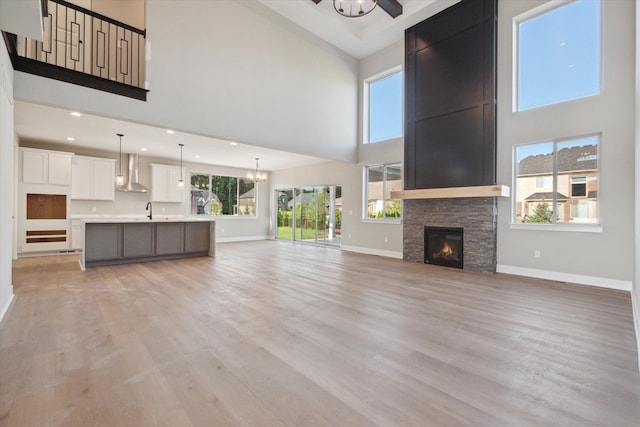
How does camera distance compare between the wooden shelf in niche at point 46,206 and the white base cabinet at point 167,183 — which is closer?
the wooden shelf in niche at point 46,206

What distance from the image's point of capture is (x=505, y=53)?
5.84 metres

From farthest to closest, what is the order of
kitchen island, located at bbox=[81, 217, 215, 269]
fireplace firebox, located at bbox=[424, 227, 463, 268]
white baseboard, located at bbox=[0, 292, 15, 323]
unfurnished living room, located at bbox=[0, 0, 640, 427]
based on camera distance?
fireplace firebox, located at bbox=[424, 227, 463, 268] → kitchen island, located at bbox=[81, 217, 215, 269] → white baseboard, located at bbox=[0, 292, 15, 323] → unfurnished living room, located at bbox=[0, 0, 640, 427]

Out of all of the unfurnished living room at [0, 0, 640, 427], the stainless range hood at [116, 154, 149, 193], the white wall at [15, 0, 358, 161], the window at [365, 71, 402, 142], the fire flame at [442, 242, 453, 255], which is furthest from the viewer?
the stainless range hood at [116, 154, 149, 193]

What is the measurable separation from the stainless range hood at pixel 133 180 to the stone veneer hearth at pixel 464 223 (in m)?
7.57

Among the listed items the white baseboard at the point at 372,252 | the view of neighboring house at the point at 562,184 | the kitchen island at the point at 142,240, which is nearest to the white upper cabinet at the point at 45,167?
the kitchen island at the point at 142,240

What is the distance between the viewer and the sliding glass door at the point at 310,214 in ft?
31.9

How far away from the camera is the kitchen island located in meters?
5.86

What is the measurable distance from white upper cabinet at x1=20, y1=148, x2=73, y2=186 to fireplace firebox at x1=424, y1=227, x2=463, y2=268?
9.23 metres

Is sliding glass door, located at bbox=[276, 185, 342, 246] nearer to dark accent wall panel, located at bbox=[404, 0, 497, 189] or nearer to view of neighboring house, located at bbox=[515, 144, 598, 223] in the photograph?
dark accent wall panel, located at bbox=[404, 0, 497, 189]

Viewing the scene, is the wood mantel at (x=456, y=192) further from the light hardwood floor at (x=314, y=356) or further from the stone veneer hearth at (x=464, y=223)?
the light hardwood floor at (x=314, y=356)

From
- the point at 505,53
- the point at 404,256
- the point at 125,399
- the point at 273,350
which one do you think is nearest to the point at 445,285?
the point at 404,256

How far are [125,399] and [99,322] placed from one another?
63.9 inches

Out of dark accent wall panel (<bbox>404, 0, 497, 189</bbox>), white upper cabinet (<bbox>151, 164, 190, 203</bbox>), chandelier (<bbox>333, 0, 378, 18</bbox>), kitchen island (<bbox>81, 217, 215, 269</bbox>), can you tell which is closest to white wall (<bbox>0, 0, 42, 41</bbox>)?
kitchen island (<bbox>81, 217, 215, 269</bbox>)

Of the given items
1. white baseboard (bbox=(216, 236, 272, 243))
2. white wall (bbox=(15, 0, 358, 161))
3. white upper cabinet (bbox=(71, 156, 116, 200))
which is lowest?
white baseboard (bbox=(216, 236, 272, 243))
